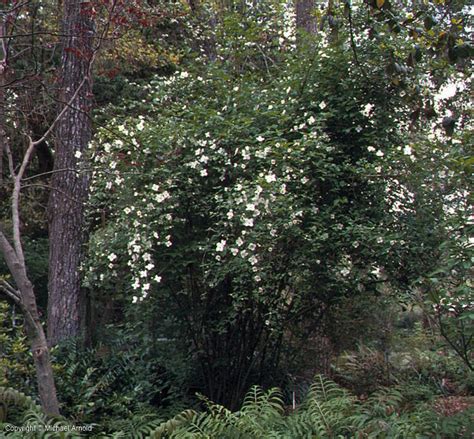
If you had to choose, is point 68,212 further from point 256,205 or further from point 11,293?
point 256,205

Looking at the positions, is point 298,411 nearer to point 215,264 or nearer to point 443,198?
point 215,264

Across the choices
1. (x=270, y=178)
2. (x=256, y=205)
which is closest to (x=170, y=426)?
(x=256, y=205)

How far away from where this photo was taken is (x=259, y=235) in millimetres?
5500

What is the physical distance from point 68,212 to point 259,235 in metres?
3.88

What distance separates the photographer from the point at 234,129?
614cm

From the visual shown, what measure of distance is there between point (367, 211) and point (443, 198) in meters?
0.76

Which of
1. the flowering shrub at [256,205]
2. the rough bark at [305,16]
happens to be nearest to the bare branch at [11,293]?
the flowering shrub at [256,205]

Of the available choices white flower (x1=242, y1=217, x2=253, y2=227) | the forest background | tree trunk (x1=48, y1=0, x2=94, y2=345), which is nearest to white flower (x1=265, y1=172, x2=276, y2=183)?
the forest background

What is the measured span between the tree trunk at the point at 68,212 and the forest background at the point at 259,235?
0.51 meters

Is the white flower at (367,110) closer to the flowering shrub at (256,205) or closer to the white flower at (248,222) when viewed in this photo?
the flowering shrub at (256,205)

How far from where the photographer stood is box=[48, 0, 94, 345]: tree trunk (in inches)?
323

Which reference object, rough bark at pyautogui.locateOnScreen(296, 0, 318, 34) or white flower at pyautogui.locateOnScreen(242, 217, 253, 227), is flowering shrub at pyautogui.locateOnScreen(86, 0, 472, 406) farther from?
rough bark at pyautogui.locateOnScreen(296, 0, 318, 34)

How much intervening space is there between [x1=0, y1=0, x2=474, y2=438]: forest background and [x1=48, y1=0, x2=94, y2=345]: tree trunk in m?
0.51

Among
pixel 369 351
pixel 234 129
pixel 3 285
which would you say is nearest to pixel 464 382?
pixel 369 351
